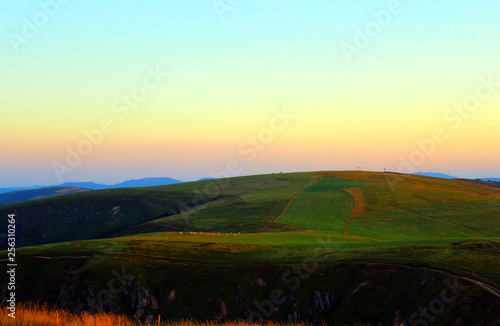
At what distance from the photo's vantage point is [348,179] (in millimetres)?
188750

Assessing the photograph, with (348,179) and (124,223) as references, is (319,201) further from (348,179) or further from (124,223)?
(124,223)

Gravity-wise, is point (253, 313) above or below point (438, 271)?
below

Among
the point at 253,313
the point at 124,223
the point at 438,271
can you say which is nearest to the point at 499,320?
the point at 438,271

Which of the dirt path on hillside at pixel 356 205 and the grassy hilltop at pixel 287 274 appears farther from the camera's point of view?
the dirt path on hillside at pixel 356 205

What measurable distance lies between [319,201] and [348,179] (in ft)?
182

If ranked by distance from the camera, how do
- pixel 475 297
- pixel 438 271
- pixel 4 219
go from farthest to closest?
1. pixel 4 219
2. pixel 438 271
3. pixel 475 297

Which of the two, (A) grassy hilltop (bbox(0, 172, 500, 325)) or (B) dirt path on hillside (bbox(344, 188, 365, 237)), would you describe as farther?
(B) dirt path on hillside (bbox(344, 188, 365, 237))

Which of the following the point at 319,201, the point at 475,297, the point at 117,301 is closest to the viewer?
the point at 475,297

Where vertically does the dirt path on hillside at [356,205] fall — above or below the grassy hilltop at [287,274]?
above

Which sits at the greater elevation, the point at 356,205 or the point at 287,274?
the point at 356,205

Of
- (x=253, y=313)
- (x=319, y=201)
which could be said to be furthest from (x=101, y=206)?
(x=253, y=313)

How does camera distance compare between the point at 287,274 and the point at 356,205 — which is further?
the point at 356,205

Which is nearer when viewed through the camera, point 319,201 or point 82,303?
point 82,303

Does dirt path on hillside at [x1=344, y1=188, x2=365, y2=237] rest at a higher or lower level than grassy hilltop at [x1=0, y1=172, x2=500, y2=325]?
higher
